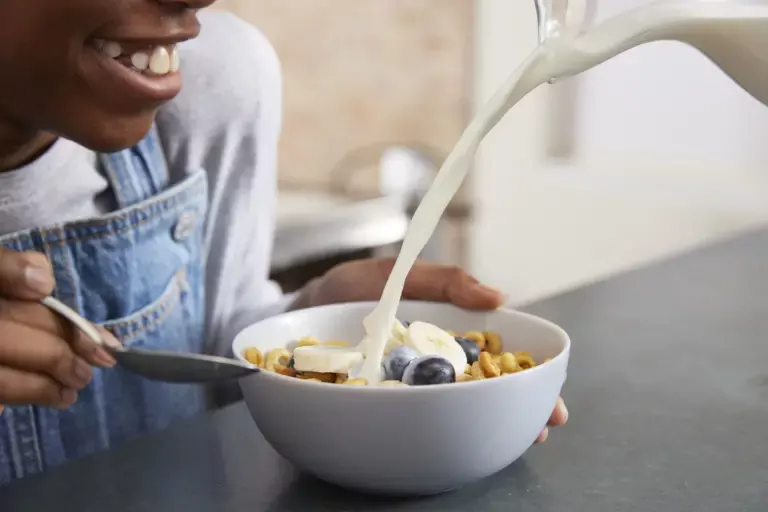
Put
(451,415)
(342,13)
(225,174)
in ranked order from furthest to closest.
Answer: (342,13)
(225,174)
(451,415)

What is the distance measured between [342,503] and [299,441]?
40mm

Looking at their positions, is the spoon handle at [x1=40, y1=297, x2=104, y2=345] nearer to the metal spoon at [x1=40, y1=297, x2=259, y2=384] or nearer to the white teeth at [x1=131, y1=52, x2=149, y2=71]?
the metal spoon at [x1=40, y1=297, x2=259, y2=384]

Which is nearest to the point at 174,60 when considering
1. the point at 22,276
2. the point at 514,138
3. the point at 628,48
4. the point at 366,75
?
the point at 22,276

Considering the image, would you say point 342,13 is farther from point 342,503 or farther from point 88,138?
point 342,503

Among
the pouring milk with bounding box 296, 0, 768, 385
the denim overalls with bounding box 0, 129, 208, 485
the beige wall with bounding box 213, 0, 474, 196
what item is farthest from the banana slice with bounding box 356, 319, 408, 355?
the beige wall with bounding box 213, 0, 474, 196

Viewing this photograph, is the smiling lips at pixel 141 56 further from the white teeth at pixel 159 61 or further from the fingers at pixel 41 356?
the fingers at pixel 41 356

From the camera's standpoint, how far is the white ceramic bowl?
0.45 meters

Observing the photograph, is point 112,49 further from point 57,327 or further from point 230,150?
point 230,150

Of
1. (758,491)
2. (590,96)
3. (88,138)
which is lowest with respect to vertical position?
(590,96)

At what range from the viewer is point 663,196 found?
73.7 inches

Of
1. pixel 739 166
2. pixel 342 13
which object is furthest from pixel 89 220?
pixel 739 166

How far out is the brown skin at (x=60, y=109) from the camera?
0.52 meters

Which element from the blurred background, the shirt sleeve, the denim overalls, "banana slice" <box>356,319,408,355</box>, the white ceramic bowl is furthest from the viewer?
the blurred background

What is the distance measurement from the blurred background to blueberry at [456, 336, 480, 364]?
1.11 metres
